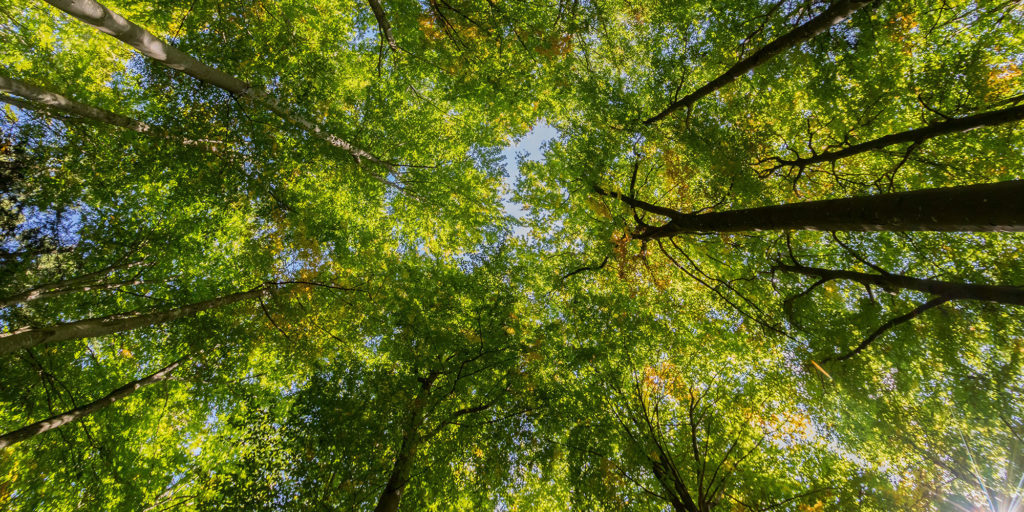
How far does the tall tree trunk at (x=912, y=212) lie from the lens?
2922 millimetres

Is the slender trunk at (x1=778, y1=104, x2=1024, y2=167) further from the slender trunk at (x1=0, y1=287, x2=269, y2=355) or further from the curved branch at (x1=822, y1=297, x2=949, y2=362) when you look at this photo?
the slender trunk at (x1=0, y1=287, x2=269, y2=355)

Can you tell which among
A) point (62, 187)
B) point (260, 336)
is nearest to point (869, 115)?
point (260, 336)

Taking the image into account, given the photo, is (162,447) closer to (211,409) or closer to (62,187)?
(211,409)

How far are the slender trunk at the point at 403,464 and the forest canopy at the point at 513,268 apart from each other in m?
0.08

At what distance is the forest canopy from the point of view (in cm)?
665

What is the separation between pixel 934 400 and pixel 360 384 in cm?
1500

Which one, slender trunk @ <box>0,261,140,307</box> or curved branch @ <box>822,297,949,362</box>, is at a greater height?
curved branch @ <box>822,297,949,362</box>

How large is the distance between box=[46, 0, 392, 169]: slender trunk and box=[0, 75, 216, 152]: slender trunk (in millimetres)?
1501

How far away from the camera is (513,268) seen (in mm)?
10570

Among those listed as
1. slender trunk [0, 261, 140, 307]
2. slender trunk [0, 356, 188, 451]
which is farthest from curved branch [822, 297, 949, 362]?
slender trunk [0, 261, 140, 307]

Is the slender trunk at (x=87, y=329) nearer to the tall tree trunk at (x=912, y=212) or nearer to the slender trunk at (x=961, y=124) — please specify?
the tall tree trunk at (x=912, y=212)

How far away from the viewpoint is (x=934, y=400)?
8773 millimetres

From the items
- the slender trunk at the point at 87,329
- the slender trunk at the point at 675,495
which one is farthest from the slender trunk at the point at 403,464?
the slender trunk at the point at 87,329

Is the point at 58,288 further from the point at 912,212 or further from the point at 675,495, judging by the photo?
the point at 912,212
